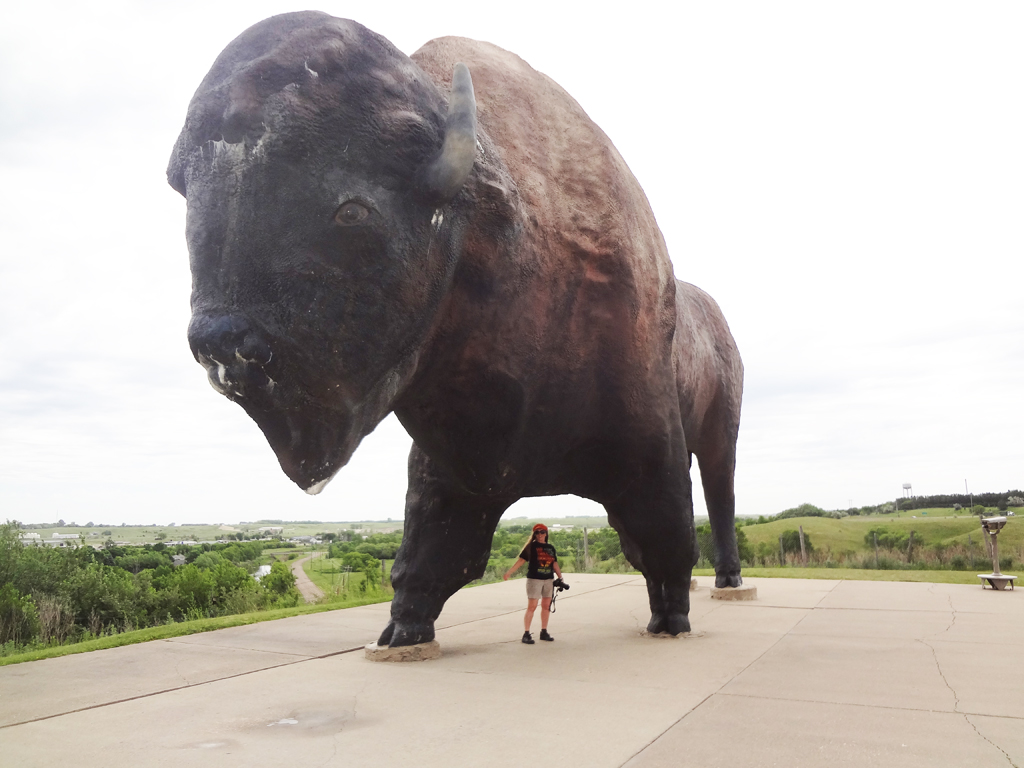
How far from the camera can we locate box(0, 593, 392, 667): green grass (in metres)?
5.42

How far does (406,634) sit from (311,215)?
315 cm

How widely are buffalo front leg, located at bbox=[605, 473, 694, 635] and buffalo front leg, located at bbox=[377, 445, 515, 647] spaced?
2.75ft

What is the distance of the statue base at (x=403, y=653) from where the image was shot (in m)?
5.09

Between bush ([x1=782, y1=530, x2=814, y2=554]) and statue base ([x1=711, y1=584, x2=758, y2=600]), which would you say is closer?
statue base ([x1=711, y1=584, x2=758, y2=600])

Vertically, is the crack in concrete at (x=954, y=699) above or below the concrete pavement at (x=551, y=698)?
above

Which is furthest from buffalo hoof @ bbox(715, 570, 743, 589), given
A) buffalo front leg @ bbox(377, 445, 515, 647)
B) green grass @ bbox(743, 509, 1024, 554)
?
green grass @ bbox(743, 509, 1024, 554)

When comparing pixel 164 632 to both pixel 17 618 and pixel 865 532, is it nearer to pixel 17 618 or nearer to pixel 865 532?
pixel 17 618

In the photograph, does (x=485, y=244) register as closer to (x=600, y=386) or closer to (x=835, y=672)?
(x=600, y=386)

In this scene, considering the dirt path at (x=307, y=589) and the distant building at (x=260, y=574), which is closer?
the dirt path at (x=307, y=589)

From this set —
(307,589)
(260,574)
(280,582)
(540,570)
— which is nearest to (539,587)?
(540,570)

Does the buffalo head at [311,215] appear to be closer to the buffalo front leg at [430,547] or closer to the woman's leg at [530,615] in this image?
the buffalo front leg at [430,547]

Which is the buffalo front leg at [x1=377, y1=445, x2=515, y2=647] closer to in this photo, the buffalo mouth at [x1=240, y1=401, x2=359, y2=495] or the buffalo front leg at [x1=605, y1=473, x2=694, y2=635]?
the buffalo front leg at [x1=605, y1=473, x2=694, y2=635]

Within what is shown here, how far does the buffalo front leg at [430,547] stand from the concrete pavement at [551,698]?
32cm

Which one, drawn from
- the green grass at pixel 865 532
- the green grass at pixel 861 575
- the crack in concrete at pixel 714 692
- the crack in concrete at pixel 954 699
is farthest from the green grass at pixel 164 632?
the green grass at pixel 865 532
